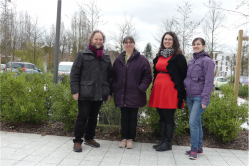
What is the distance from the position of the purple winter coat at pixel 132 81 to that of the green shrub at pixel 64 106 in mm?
1099

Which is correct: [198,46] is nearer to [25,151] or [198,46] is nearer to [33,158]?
[33,158]

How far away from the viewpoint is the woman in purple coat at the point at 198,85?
3307 mm

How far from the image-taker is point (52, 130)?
4793mm

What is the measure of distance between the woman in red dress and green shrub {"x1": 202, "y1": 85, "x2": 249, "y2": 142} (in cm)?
88

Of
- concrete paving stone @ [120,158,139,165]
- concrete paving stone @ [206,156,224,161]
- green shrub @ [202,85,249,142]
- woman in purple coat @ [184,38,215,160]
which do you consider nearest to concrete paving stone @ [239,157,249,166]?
concrete paving stone @ [206,156,224,161]

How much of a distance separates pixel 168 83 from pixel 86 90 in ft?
4.69

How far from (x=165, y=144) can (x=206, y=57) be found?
172 centimetres

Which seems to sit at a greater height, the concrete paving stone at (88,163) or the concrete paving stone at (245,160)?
A: the concrete paving stone at (88,163)

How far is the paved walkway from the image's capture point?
128 inches

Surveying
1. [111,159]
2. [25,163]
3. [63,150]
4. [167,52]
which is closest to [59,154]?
[63,150]

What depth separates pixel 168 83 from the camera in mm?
3699

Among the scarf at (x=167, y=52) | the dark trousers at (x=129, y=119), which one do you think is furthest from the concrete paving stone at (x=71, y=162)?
the scarf at (x=167, y=52)

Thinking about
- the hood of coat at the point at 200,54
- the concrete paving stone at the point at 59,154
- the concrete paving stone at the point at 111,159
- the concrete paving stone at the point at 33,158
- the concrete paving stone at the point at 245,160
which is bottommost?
the concrete paving stone at the point at 245,160

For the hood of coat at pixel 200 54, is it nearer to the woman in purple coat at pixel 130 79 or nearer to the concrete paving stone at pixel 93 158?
the woman in purple coat at pixel 130 79
